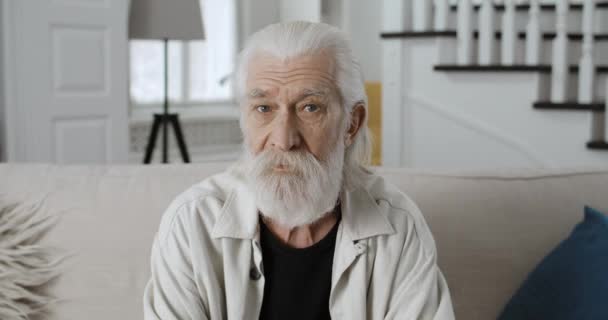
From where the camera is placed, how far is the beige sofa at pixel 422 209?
61.6 inches

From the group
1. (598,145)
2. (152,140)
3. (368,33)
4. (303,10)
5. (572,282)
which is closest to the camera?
(572,282)

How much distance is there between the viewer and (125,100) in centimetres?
461

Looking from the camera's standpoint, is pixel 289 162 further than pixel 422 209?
No

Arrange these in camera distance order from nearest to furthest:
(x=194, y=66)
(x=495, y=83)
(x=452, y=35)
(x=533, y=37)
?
(x=533, y=37) < (x=495, y=83) < (x=452, y=35) < (x=194, y=66)

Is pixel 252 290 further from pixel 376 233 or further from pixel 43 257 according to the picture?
pixel 43 257

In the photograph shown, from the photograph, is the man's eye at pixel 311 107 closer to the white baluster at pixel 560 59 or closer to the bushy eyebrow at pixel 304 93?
the bushy eyebrow at pixel 304 93

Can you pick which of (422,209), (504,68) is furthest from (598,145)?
(422,209)

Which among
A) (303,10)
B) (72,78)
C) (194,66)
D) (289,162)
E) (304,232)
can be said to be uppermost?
(303,10)

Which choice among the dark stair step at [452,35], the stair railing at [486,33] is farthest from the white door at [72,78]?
the stair railing at [486,33]

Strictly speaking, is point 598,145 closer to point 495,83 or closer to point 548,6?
point 495,83

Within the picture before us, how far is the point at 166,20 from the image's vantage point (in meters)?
4.27

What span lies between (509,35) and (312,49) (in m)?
2.80

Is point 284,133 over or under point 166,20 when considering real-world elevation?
under

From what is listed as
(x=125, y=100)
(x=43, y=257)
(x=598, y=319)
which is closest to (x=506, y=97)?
(x=125, y=100)
